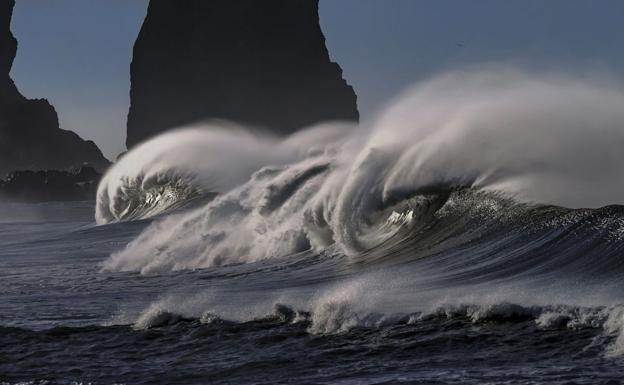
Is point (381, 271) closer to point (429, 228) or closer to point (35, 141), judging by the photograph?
point (429, 228)

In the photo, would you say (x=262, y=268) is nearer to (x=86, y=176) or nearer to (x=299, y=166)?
(x=299, y=166)

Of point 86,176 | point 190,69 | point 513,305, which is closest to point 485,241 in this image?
point 513,305

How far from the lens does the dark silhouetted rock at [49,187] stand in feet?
345

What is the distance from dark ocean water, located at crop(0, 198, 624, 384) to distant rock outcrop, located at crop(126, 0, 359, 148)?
428 ft

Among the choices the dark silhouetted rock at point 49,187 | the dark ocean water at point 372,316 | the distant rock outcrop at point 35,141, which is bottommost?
the dark ocean water at point 372,316

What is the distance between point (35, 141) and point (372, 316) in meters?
177

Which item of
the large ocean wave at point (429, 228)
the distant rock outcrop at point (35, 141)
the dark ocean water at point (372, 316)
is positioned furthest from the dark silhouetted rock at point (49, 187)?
the dark ocean water at point (372, 316)

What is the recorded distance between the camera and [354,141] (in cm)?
1962

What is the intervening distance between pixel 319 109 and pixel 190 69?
71.8ft

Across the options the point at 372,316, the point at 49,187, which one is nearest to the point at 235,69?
the point at 49,187

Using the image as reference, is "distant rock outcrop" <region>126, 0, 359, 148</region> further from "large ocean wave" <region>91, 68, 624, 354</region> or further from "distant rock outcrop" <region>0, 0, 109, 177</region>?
"large ocean wave" <region>91, 68, 624, 354</region>

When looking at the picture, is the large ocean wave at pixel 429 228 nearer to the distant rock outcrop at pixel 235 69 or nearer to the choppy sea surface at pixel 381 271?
the choppy sea surface at pixel 381 271

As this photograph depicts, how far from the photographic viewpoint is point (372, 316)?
963cm

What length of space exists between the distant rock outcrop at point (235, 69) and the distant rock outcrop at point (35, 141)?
30053 mm
